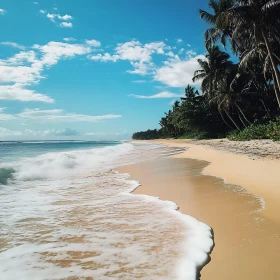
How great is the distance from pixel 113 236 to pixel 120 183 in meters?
5.10

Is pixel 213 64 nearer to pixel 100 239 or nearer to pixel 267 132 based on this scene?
pixel 267 132

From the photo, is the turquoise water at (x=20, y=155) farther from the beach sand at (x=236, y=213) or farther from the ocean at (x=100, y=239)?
the beach sand at (x=236, y=213)

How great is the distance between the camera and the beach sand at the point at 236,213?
2.98 metres

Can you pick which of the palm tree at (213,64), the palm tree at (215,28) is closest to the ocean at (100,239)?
the palm tree at (215,28)

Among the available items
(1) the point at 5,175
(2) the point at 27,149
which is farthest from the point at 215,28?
(2) the point at 27,149

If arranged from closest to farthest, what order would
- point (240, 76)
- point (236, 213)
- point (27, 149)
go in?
1. point (236, 213)
2. point (240, 76)
3. point (27, 149)

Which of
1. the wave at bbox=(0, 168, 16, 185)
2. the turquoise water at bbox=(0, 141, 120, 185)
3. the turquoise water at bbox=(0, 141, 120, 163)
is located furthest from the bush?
the turquoise water at bbox=(0, 141, 120, 163)

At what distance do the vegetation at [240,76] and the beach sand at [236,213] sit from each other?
1113 centimetres

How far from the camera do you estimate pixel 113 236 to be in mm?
4105

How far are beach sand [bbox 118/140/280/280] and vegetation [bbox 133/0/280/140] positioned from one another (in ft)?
36.5

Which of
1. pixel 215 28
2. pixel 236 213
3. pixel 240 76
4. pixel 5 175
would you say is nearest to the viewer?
pixel 236 213

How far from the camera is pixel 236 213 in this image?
16.0ft

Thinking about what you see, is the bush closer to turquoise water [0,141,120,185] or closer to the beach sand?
the beach sand

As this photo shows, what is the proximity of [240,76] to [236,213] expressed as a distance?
106 ft
